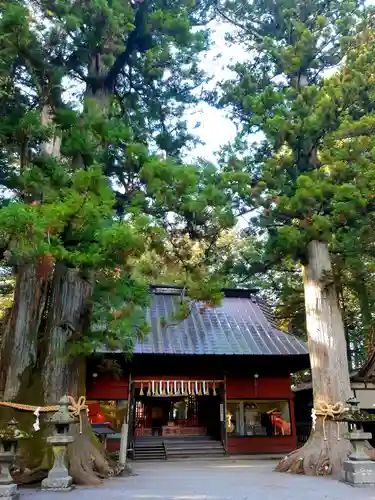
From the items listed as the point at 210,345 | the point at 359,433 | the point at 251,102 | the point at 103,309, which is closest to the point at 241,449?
the point at 210,345

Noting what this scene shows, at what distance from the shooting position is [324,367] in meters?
7.33

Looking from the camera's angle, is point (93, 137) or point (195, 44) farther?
point (195, 44)

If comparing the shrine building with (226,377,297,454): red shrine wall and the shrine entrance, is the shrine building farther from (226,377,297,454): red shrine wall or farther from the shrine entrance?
the shrine entrance

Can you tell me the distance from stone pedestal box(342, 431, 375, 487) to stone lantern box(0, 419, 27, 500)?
4.54 m

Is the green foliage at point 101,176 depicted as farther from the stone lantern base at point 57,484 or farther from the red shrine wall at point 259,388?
the red shrine wall at point 259,388

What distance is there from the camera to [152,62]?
7473 millimetres

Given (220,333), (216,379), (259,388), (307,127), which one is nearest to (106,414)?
(216,379)

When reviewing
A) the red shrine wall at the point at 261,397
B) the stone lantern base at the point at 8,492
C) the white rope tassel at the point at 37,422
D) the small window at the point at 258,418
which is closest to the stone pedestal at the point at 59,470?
the white rope tassel at the point at 37,422

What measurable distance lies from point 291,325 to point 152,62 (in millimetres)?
14766

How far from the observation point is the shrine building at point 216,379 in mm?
11797

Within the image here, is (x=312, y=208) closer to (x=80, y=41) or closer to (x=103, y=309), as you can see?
(x=103, y=309)

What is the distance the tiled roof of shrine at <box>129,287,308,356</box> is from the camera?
11.8 metres

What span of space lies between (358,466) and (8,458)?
4.83 meters

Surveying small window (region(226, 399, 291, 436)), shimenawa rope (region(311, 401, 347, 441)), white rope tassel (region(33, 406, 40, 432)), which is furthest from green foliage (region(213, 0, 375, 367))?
small window (region(226, 399, 291, 436))
